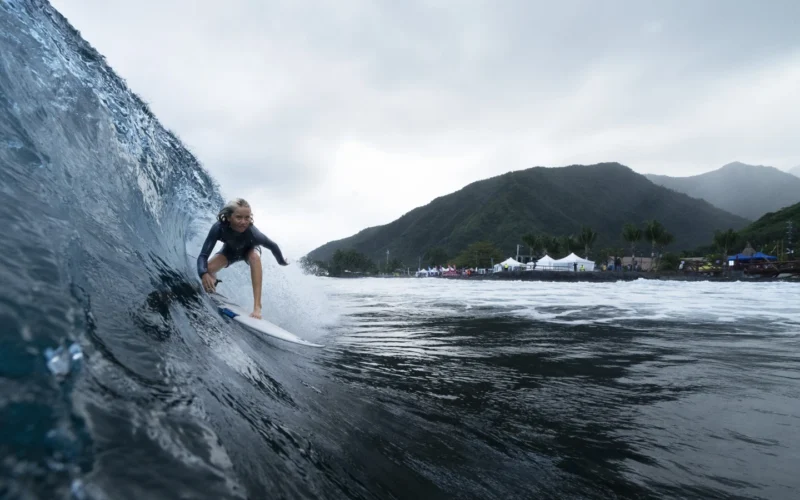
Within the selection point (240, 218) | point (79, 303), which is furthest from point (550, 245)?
point (79, 303)

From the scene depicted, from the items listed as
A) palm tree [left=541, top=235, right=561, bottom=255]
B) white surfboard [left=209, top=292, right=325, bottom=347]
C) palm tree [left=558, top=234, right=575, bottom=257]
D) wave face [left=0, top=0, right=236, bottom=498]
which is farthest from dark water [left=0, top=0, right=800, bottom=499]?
palm tree [left=558, top=234, right=575, bottom=257]

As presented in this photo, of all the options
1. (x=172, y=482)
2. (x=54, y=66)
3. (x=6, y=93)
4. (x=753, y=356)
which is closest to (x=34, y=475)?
(x=172, y=482)

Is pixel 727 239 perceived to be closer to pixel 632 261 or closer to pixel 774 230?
pixel 632 261

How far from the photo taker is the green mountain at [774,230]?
86688mm

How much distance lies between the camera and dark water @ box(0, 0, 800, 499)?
1.18 m

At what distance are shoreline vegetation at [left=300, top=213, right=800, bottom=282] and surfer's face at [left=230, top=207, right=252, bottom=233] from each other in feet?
51.5

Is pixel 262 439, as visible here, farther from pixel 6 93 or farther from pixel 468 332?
pixel 468 332

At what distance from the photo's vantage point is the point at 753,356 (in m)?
4.73

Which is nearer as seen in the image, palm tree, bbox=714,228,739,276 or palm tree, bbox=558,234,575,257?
palm tree, bbox=714,228,739,276

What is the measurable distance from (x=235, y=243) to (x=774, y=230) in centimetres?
12455

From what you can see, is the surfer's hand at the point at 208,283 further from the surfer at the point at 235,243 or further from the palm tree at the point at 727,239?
the palm tree at the point at 727,239

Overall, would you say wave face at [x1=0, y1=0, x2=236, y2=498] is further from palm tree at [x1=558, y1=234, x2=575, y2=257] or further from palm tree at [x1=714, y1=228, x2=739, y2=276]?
palm tree at [x1=558, y1=234, x2=575, y2=257]

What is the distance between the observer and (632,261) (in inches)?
2335

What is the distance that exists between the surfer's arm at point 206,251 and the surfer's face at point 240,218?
0.69ft
